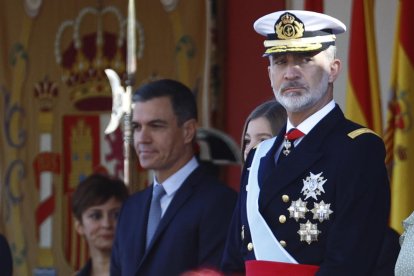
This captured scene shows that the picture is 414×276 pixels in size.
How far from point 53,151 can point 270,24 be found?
3.17 meters

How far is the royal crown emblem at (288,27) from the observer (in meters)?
3.96

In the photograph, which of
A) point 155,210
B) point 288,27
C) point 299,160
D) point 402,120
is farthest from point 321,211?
point 402,120

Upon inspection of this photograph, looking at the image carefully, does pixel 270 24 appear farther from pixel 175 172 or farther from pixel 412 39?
pixel 412 39

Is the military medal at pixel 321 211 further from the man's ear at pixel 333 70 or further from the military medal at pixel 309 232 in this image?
the man's ear at pixel 333 70

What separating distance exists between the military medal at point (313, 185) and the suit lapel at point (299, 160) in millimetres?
32

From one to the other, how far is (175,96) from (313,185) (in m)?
1.26

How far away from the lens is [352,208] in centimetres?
370

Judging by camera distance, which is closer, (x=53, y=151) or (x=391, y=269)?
(x=391, y=269)

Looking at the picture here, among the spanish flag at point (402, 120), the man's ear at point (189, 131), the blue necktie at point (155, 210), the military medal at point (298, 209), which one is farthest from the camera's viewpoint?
the spanish flag at point (402, 120)

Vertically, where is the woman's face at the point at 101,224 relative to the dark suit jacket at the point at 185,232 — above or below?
below

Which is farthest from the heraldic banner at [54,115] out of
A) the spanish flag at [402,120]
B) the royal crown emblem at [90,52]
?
the spanish flag at [402,120]

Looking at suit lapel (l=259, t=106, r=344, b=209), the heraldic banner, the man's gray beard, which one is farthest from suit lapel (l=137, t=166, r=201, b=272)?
the heraldic banner

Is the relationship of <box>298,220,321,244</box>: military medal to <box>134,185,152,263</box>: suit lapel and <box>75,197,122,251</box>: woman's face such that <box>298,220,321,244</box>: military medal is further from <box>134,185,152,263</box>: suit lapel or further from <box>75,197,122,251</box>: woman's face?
<box>75,197,122,251</box>: woman's face

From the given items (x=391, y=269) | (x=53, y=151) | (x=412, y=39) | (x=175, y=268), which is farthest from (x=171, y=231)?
(x=53, y=151)
